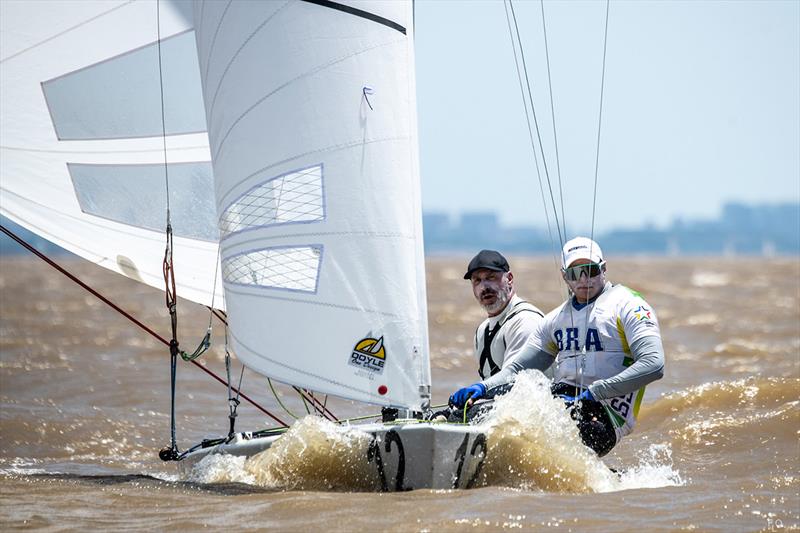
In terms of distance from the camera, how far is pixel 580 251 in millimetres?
5492

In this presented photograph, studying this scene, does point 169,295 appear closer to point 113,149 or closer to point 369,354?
point 113,149

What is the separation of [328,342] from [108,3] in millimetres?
2422

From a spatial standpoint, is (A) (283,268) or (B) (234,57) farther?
(B) (234,57)

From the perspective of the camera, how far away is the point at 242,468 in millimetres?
5668

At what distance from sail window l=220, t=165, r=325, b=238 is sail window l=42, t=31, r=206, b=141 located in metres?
1.42

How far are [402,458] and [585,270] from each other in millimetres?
1231

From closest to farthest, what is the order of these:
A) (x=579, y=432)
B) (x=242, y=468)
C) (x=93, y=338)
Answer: (x=579, y=432) → (x=242, y=468) → (x=93, y=338)

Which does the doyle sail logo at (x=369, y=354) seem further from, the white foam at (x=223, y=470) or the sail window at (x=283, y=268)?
the white foam at (x=223, y=470)

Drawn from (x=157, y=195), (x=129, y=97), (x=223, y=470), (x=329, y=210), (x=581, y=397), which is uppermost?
(x=129, y=97)

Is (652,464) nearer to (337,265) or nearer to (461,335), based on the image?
(337,265)

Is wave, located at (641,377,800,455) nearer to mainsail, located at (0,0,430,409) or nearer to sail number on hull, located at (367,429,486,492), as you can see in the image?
sail number on hull, located at (367,429,486,492)

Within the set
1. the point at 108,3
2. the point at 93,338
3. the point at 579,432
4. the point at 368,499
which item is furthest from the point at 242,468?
the point at 93,338

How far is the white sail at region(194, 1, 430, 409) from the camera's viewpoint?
511 centimetres

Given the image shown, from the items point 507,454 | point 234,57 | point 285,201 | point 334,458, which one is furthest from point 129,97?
point 507,454
